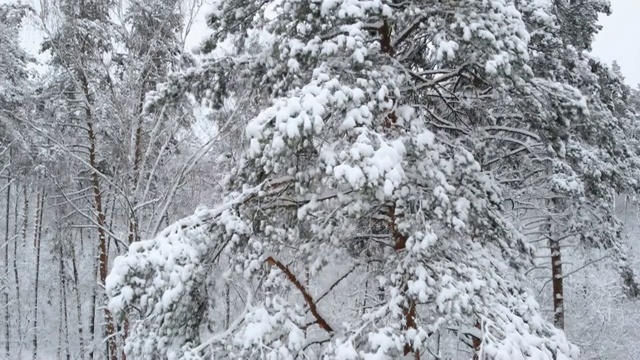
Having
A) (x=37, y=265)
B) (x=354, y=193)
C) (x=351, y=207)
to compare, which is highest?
(x=37, y=265)

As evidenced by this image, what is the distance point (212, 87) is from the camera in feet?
19.3

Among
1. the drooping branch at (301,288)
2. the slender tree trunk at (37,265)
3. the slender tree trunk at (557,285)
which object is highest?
the slender tree trunk at (37,265)

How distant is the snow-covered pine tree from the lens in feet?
13.7

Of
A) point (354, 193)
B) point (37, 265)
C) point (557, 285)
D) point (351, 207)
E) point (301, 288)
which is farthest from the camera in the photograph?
point (37, 265)

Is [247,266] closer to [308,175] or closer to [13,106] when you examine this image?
[308,175]

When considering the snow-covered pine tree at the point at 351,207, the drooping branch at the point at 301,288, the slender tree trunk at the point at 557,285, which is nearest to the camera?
the snow-covered pine tree at the point at 351,207

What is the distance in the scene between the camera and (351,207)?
4.71 meters

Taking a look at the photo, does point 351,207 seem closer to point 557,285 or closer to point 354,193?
point 354,193

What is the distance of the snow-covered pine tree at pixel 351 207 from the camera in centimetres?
416

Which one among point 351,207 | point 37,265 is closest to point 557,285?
point 351,207

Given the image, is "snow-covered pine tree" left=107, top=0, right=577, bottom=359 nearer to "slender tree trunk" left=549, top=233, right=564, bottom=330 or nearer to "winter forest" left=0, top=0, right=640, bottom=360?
"winter forest" left=0, top=0, right=640, bottom=360

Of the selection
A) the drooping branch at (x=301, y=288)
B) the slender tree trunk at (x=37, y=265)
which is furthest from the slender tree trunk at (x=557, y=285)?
the slender tree trunk at (x=37, y=265)

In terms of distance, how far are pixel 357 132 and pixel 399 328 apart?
1822 millimetres

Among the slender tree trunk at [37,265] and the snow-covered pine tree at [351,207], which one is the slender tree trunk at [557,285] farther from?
the slender tree trunk at [37,265]
